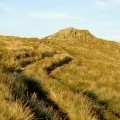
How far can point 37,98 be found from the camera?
502 inches

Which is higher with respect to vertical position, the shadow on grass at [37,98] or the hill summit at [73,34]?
the shadow on grass at [37,98]

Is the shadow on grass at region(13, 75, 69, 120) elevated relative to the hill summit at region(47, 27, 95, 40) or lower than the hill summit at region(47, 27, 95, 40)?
elevated

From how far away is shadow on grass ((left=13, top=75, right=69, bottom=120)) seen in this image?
393 inches

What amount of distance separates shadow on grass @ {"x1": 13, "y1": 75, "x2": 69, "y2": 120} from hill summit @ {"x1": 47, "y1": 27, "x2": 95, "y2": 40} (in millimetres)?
68361

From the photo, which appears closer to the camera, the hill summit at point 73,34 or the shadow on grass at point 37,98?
the shadow on grass at point 37,98

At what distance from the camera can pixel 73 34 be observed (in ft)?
280

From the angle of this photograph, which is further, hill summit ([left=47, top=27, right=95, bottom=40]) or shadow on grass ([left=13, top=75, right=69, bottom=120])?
hill summit ([left=47, top=27, right=95, bottom=40])

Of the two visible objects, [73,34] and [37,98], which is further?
[73,34]

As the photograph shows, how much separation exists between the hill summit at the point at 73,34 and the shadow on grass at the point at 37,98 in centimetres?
6836

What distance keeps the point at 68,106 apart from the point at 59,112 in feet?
1.01

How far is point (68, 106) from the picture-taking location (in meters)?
12.0

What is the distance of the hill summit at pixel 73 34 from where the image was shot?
83688 mm

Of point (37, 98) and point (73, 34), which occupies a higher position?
point (37, 98)

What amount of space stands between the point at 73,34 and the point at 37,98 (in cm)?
7291
